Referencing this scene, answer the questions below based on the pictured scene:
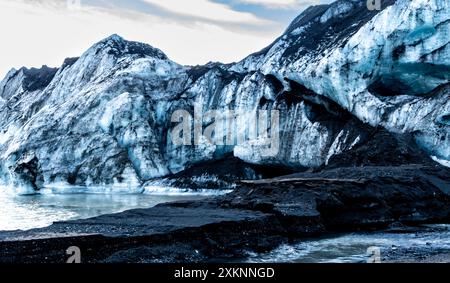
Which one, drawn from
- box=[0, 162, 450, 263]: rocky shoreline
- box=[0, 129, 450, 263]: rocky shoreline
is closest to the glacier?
box=[0, 129, 450, 263]: rocky shoreline

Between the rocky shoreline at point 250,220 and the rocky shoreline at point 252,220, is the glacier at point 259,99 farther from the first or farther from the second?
the rocky shoreline at point 250,220

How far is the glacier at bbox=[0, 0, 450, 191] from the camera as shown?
28.2m

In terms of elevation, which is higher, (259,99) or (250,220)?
(259,99)

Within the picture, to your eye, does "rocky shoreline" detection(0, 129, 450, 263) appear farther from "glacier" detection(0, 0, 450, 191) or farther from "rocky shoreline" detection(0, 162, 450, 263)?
"glacier" detection(0, 0, 450, 191)

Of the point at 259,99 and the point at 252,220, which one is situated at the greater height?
the point at 259,99

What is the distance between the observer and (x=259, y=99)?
3978 centimetres

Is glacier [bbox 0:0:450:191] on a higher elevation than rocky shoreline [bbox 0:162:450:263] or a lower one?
higher

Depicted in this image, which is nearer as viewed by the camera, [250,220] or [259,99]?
[250,220]

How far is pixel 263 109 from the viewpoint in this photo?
3884 centimetres

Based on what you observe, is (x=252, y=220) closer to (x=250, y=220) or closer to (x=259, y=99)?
(x=250, y=220)

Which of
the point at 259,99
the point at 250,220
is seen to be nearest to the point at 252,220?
the point at 250,220
